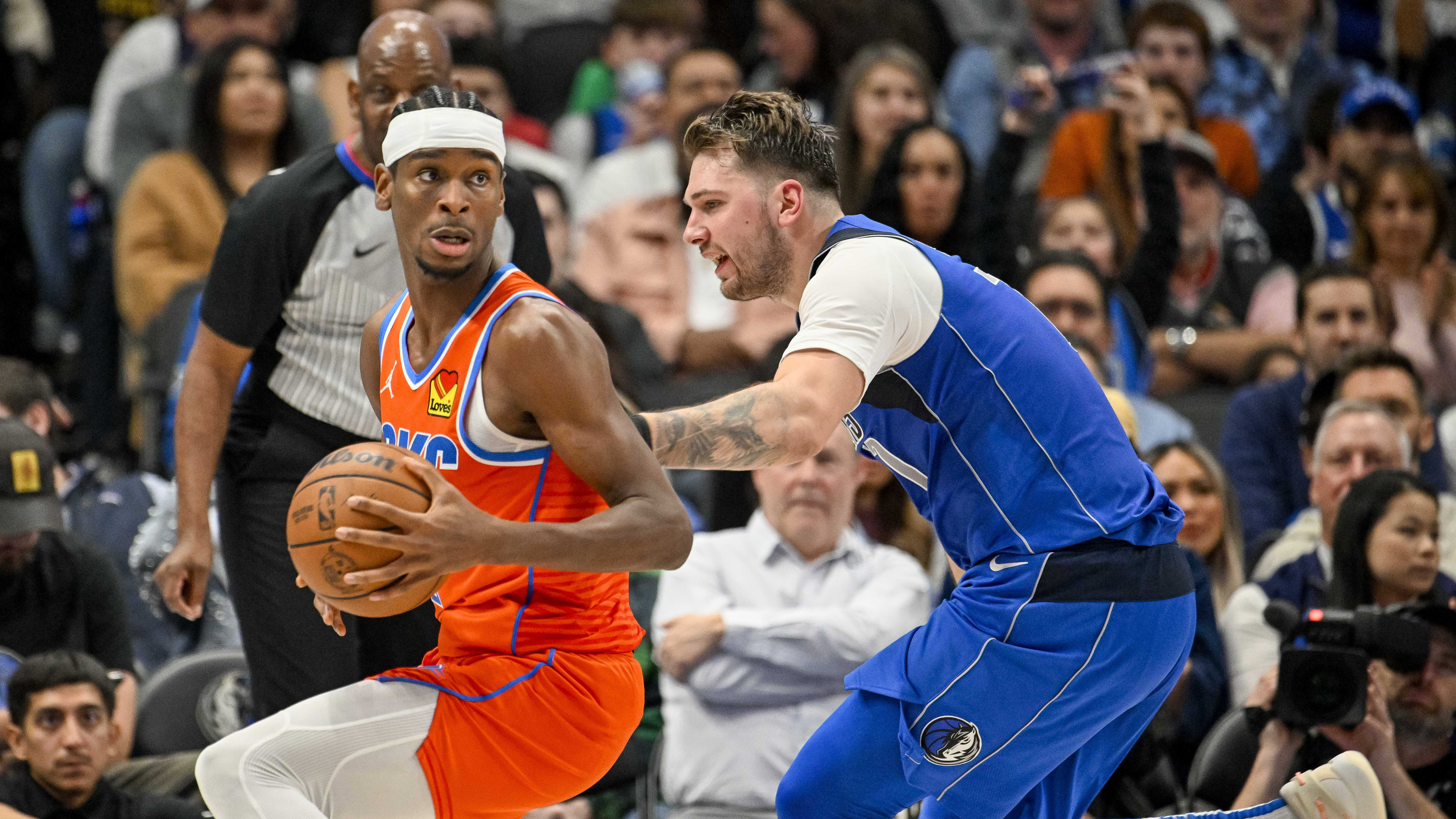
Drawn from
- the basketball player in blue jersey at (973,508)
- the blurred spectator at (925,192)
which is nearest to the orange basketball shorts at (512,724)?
the basketball player in blue jersey at (973,508)

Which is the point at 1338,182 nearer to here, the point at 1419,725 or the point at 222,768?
the point at 1419,725

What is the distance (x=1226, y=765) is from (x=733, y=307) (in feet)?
13.9

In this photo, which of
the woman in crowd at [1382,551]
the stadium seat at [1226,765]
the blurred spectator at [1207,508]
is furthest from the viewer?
the blurred spectator at [1207,508]

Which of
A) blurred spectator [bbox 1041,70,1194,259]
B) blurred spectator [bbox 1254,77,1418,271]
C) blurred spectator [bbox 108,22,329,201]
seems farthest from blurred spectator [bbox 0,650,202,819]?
blurred spectator [bbox 1254,77,1418,271]

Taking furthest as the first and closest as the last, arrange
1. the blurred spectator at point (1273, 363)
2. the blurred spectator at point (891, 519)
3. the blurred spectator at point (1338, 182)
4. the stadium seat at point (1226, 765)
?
the blurred spectator at point (1338, 182) < the blurred spectator at point (1273, 363) < the blurred spectator at point (891, 519) < the stadium seat at point (1226, 765)

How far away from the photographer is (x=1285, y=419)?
7727mm

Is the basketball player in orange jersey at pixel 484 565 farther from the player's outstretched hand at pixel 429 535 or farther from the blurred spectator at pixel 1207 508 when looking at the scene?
the blurred spectator at pixel 1207 508

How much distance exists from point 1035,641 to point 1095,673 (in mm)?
164

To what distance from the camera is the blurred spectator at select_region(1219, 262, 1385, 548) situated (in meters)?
7.72

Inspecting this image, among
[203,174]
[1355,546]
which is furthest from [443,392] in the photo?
[203,174]

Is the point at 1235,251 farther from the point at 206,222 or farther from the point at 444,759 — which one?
the point at 444,759

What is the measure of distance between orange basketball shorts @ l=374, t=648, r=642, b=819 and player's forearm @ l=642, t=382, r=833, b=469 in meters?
0.55

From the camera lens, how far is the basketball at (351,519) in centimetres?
318

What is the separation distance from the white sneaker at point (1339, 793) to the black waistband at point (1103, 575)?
992 mm
